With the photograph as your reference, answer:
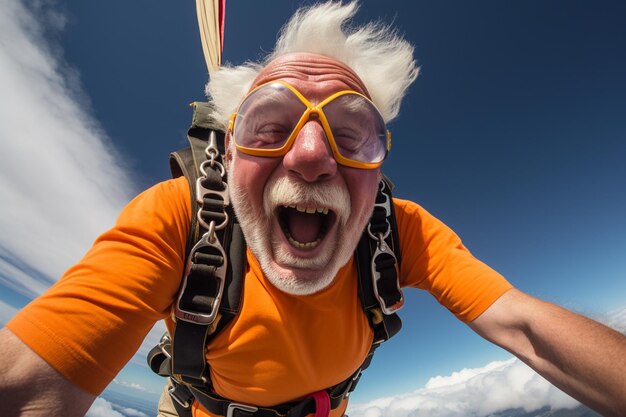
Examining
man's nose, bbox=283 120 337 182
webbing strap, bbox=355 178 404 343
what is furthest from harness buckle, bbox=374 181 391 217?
man's nose, bbox=283 120 337 182

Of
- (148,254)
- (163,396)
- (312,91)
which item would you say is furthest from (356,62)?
(163,396)

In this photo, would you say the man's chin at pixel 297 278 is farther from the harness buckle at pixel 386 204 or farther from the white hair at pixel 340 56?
the white hair at pixel 340 56

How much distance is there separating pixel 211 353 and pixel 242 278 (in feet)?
1.45

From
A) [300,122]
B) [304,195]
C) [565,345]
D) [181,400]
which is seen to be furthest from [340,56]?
[181,400]

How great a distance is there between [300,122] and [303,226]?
611 millimetres

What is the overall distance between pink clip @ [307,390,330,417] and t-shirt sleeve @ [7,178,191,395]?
3.61ft

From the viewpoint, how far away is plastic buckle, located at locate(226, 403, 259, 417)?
1818mm

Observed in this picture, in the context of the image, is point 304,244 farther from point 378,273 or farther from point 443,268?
point 443,268

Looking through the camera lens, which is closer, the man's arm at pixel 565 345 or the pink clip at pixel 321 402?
the man's arm at pixel 565 345

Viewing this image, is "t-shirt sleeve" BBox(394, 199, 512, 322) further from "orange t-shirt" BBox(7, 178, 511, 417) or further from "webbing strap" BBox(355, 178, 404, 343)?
"webbing strap" BBox(355, 178, 404, 343)

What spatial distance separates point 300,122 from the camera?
5.44 feet

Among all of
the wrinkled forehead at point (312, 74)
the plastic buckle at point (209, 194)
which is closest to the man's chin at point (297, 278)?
the plastic buckle at point (209, 194)

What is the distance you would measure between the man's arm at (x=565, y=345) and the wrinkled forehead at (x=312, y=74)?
1624 mm

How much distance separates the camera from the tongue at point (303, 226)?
1.72 meters
